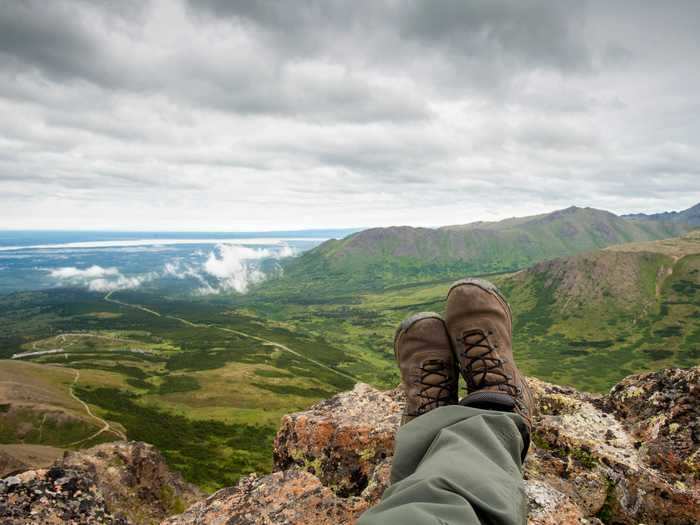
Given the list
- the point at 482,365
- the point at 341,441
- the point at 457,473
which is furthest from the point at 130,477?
the point at 457,473

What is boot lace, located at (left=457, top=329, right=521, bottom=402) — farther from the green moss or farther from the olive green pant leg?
the green moss

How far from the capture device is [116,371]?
180875 mm

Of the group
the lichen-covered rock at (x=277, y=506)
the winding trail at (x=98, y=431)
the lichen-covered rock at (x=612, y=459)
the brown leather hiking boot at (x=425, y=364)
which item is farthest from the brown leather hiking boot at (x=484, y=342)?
the winding trail at (x=98, y=431)

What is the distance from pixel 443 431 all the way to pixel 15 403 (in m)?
153

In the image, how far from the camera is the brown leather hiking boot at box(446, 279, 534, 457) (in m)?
6.92

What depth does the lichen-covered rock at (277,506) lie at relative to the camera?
6117mm

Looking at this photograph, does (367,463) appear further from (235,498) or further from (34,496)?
(34,496)

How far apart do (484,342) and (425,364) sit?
1199mm

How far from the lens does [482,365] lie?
735 centimetres

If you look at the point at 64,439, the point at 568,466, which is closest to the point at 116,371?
the point at 64,439

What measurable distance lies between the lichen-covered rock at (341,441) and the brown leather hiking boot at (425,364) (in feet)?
3.33

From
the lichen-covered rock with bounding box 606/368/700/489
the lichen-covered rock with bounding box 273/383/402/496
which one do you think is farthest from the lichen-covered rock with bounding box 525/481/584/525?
the lichen-covered rock with bounding box 273/383/402/496

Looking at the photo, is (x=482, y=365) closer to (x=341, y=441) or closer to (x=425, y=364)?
(x=425, y=364)

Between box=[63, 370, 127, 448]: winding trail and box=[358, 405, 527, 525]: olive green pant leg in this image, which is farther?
box=[63, 370, 127, 448]: winding trail
